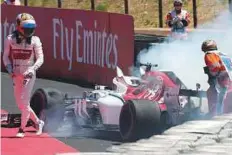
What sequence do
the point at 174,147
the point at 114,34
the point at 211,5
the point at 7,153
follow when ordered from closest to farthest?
the point at 174,147
the point at 7,153
the point at 114,34
the point at 211,5

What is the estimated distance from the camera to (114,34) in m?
15.4

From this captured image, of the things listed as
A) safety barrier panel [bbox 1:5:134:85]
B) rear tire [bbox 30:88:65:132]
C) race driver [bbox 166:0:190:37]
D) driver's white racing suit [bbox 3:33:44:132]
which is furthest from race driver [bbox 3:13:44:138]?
race driver [bbox 166:0:190:37]

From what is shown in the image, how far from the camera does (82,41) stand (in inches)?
672

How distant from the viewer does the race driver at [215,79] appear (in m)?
10.9

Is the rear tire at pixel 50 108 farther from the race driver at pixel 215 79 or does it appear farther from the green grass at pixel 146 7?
the green grass at pixel 146 7

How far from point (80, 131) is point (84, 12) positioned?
21.0ft

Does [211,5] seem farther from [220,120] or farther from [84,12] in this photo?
[220,120]

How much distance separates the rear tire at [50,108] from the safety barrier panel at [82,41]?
3.85m

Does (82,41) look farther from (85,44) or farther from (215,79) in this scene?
(215,79)

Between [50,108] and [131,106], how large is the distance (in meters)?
1.81

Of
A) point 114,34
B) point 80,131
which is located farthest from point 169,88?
point 114,34

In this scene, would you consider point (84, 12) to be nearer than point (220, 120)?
No

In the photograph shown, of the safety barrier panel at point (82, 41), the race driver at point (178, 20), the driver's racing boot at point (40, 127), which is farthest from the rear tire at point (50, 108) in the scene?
the race driver at point (178, 20)

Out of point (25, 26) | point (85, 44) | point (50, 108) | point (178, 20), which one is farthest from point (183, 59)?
point (85, 44)
